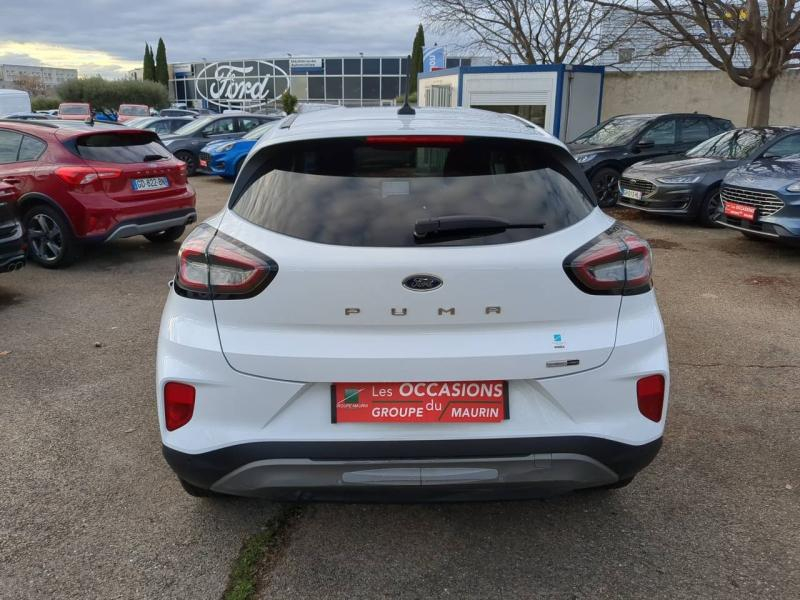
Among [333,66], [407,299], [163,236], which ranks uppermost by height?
[333,66]

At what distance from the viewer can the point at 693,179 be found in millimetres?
10375

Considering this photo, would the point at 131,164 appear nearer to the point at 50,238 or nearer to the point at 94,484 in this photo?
the point at 50,238

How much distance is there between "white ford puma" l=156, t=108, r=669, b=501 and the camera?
230 centimetres

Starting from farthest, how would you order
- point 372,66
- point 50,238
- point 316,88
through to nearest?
point 316,88 → point 372,66 → point 50,238

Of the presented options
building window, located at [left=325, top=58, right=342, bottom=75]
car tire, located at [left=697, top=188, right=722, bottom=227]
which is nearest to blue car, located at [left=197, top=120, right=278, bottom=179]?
car tire, located at [left=697, top=188, right=722, bottom=227]

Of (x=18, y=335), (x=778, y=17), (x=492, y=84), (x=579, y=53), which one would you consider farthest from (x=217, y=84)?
(x=18, y=335)

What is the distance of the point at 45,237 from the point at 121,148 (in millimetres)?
1305

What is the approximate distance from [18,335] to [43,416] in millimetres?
1808

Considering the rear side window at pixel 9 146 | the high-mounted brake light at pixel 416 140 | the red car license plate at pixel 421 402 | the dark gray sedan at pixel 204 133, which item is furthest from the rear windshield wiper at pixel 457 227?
the dark gray sedan at pixel 204 133

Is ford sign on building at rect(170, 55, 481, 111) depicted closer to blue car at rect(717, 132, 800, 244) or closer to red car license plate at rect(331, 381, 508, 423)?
blue car at rect(717, 132, 800, 244)

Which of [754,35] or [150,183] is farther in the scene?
[754,35]

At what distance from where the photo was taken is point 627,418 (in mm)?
2438

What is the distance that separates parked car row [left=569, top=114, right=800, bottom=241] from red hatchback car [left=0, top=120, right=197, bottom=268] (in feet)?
16.6

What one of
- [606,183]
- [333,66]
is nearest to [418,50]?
[333,66]
